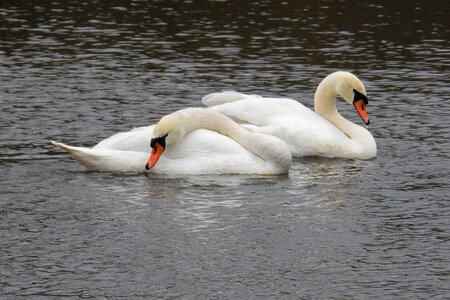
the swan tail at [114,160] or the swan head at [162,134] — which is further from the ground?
the swan head at [162,134]

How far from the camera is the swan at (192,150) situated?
44.8 feet

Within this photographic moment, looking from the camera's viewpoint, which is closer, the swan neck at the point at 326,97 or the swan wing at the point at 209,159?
the swan wing at the point at 209,159

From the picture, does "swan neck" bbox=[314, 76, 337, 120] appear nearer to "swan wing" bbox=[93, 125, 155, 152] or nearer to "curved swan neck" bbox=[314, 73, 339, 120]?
"curved swan neck" bbox=[314, 73, 339, 120]

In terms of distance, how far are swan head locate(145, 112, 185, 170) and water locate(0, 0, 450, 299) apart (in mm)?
271

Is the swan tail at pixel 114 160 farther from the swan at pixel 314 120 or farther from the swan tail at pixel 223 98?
the swan tail at pixel 223 98

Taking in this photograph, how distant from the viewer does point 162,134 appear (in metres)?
13.5

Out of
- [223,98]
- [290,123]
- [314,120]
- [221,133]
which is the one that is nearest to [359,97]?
[314,120]

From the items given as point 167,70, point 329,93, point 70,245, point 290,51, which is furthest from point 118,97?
point 70,245

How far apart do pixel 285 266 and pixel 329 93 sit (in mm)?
5372

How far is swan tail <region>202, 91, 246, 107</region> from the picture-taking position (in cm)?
1566

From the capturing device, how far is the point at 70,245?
10.9 meters

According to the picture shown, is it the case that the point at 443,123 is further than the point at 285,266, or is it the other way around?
the point at 443,123

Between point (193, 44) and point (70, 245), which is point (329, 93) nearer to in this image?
point (70, 245)

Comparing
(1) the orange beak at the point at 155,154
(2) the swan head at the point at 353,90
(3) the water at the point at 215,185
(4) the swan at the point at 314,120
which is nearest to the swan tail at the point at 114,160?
(3) the water at the point at 215,185
